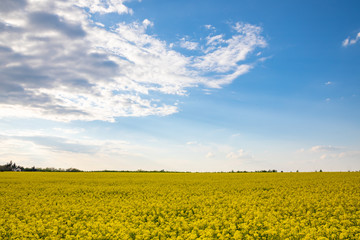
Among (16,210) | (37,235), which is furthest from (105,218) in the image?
(16,210)

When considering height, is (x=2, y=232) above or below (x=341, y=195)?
below

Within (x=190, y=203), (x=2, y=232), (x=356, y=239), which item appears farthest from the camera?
(x=190, y=203)

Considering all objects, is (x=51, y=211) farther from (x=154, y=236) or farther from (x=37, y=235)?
(x=154, y=236)

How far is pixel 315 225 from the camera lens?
13.2 meters

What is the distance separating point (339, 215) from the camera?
1427cm

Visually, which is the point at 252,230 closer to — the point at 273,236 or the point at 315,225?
the point at 273,236

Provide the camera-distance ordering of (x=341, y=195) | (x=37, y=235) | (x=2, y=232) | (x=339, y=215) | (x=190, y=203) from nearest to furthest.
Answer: (x=37, y=235), (x=2, y=232), (x=339, y=215), (x=190, y=203), (x=341, y=195)

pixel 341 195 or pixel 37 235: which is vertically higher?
pixel 341 195

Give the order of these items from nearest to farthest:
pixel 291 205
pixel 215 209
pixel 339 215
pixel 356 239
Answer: pixel 356 239
pixel 339 215
pixel 215 209
pixel 291 205

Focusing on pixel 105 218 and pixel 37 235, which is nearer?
pixel 37 235

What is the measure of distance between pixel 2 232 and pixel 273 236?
1173 centimetres

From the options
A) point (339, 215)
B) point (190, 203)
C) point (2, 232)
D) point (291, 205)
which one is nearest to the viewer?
point (2, 232)

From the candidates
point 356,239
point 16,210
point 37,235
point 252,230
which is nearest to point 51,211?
point 16,210

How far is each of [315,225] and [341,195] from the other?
9.28 metres
